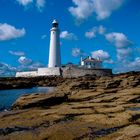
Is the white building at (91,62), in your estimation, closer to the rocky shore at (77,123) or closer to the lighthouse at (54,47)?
the lighthouse at (54,47)

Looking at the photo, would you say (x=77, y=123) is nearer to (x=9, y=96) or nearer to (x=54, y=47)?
(x=9, y=96)

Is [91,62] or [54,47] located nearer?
[54,47]

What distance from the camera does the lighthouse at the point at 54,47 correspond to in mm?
101625

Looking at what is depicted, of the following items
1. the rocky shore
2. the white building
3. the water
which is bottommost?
the rocky shore

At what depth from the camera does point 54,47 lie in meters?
102

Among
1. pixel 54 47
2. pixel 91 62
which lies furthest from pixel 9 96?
pixel 91 62

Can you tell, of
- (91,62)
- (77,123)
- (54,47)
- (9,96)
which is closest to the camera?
(77,123)

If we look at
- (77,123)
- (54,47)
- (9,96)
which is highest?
(54,47)

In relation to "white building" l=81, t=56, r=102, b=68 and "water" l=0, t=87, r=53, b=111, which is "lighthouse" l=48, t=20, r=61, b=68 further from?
"water" l=0, t=87, r=53, b=111

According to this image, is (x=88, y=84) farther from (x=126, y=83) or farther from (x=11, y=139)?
(x=11, y=139)

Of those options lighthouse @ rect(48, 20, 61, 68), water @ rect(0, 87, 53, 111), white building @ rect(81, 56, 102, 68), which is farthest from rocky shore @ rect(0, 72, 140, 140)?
white building @ rect(81, 56, 102, 68)

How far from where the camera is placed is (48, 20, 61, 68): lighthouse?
4001 inches

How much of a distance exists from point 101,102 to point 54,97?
487cm

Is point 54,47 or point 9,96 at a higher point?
point 54,47
